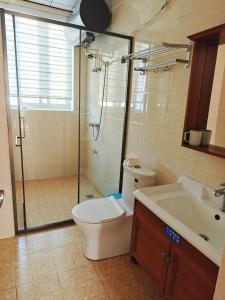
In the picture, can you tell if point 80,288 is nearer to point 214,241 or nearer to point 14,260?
point 14,260

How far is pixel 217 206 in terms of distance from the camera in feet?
4.35

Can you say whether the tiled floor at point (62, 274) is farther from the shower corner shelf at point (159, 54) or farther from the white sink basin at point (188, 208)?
the shower corner shelf at point (159, 54)

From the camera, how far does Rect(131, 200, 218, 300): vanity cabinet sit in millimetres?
988

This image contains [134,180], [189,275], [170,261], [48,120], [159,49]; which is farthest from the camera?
[48,120]

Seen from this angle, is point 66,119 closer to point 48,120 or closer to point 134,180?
point 48,120

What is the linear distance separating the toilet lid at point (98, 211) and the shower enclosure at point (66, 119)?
67 cm

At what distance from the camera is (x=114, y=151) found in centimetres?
267

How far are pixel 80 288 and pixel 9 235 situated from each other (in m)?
0.95

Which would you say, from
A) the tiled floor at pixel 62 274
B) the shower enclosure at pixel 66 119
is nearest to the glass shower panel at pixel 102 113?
the shower enclosure at pixel 66 119

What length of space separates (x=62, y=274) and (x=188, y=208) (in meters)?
1.13

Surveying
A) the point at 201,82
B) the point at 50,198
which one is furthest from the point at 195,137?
the point at 50,198

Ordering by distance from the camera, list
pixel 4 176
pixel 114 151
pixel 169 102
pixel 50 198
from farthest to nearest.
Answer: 1. pixel 50 198
2. pixel 114 151
3. pixel 4 176
4. pixel 169 102

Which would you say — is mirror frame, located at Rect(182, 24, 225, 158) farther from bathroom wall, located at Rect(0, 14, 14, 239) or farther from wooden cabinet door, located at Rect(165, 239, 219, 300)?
bathroom wall, located at Rect(0, 14, 14, 239)

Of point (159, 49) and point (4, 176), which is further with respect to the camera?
point (4, 176)
